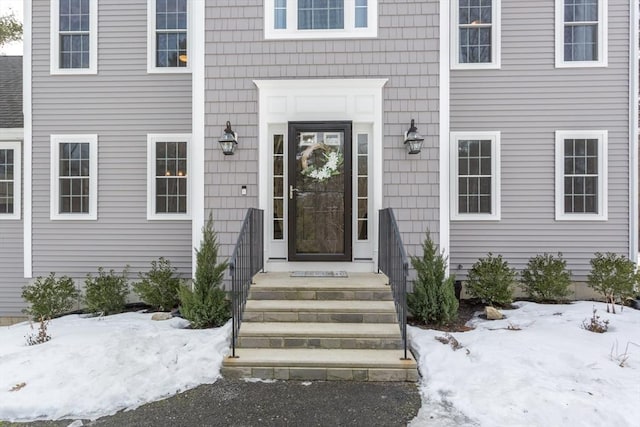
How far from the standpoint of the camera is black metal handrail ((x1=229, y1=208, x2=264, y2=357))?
370 centimetres

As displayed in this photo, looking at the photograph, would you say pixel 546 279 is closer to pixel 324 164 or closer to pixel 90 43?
pixel 324 164

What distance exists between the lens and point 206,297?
4609 mm

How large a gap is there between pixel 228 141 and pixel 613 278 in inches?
231

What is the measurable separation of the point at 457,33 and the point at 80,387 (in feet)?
23.2

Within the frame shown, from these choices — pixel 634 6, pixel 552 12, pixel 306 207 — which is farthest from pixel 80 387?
pixel 634 6

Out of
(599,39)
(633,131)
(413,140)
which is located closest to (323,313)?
(413,140)

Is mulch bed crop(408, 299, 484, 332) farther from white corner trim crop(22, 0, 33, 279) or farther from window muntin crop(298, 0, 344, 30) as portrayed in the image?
white corner trim crop(22, 0, 33, 279)

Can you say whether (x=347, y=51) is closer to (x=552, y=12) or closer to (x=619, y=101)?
(x=552, y=12)

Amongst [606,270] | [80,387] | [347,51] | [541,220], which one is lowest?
[80,387]

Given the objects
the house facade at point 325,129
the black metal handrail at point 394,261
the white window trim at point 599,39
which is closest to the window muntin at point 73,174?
the house facade at point 325,129

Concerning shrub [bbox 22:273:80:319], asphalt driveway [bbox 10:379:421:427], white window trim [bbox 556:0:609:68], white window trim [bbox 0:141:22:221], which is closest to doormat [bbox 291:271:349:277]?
asphalt driveway [bbox 10:379:421:427]

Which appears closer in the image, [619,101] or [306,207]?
[306,207]

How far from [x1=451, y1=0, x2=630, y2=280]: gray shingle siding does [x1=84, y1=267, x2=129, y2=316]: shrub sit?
17.8 feet

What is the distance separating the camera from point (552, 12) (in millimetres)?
6086
